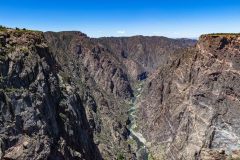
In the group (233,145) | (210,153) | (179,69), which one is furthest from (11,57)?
(179,69)

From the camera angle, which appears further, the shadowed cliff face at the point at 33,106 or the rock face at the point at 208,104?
the rock face at the point at 208,104

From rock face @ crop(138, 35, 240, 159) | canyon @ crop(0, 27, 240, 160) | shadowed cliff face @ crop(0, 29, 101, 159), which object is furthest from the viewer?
rock face @ crop(138, 35, 240, 159)

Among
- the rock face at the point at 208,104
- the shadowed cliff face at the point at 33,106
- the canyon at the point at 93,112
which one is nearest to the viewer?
the shadowed cliff face at the point at 33,106

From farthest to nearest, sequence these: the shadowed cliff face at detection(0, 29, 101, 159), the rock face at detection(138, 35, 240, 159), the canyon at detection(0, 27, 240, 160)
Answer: the rock face at detection(138, 35, 240, 159)
the canyon at detection(0, 27, 240, 160)
the shadowed cliff face at detection(0, 29, 101, 159)

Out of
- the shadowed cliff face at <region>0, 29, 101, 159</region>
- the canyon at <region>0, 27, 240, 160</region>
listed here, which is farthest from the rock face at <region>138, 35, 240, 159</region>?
the shadowed cliff face at <region>0, 29, 101, 159</region>

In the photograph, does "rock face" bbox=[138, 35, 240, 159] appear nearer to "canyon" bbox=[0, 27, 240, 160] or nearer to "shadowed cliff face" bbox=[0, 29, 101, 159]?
"canyon" bbox=[0, 27, 240, 160]

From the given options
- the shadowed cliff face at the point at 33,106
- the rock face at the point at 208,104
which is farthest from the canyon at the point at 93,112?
the rock face at the point at 208,104

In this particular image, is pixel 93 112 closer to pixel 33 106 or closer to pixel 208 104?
pixel 208 104

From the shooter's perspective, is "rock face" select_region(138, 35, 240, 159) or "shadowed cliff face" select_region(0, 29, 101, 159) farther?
"rock face" select_region(138, 35, 240, 159)

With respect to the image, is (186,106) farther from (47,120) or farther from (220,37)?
(47,120)

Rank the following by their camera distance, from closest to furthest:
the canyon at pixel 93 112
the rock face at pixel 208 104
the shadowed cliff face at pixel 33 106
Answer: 1. the shadowed cliff face at pixel 33 106
2. the canyon at pixel 93 112
3. the rock face at pixel 208 104

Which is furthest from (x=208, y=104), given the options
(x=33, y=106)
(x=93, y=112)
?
(x=33, y=106)

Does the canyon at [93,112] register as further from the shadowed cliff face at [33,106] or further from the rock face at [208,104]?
the rock face at [208,104]
